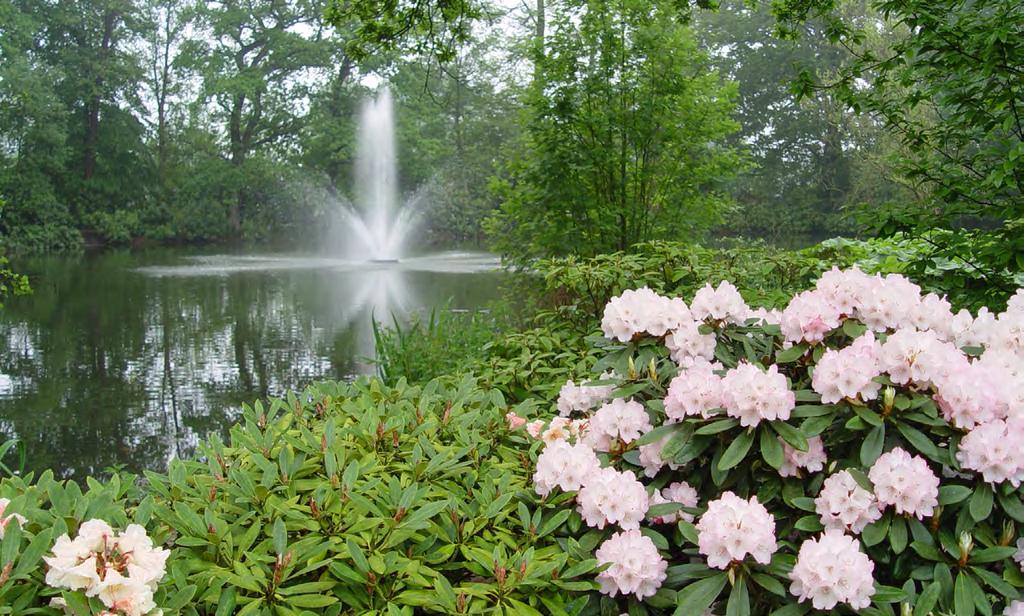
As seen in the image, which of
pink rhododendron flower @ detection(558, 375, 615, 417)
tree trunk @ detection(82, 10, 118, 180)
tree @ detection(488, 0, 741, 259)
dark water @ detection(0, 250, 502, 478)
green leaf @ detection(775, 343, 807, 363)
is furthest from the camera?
tree trunk @ detection(82, 10, 118, 180)

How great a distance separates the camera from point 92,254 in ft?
74.3

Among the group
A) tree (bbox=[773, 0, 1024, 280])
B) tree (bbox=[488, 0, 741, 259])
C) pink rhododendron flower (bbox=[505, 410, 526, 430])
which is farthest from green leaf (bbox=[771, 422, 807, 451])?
tree (bbox=[488, 0, 741, 259])

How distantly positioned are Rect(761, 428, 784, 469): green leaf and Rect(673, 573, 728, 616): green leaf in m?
0.23

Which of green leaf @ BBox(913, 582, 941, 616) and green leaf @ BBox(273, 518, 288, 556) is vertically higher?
green leaf @ BBox(273, 518, 288, 556)

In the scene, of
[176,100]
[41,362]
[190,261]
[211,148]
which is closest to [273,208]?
[211,148]

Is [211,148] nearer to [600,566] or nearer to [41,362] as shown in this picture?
[41,362]

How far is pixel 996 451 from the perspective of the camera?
4.83 feet

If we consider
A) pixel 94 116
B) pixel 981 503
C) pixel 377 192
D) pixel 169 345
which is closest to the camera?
pixel 981 503

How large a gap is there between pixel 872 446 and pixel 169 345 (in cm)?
877

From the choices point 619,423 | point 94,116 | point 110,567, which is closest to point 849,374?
point 619,423

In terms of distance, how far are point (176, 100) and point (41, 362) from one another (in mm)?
25170

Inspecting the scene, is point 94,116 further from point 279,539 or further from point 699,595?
point 699,595

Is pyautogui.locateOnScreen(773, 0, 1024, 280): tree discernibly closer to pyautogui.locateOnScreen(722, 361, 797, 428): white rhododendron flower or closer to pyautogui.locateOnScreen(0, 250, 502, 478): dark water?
pyautogui.locateOnScreen(722, 361, 797, 428): white rhododendron flower

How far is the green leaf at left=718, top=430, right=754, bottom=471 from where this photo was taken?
155 cm
